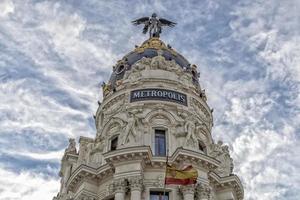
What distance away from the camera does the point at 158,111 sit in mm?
43469

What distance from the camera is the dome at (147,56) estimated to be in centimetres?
5075

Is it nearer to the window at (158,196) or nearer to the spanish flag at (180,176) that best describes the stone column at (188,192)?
the window at (158,196)

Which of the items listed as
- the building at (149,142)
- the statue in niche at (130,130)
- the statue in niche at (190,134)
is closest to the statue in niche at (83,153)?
the building at (149,142)

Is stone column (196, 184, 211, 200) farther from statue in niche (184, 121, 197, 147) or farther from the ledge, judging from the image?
statue in niche (184, 121, 197, 147)

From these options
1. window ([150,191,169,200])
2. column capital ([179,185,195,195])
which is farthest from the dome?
column capital ([179,185,195,195])

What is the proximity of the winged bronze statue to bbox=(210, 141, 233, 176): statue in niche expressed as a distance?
17928 mm

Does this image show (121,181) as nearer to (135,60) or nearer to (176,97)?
(176,97)

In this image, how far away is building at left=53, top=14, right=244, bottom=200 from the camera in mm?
38500

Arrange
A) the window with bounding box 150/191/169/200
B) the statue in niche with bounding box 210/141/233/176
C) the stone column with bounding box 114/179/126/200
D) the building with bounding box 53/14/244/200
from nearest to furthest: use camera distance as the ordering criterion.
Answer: the stone column with bounding box 114/179/126/200 < the window with bounding box 150/191/169/200 < the building with bounding box 53/14/244/200 < the statue in niche with bounding box 210/141/233/176

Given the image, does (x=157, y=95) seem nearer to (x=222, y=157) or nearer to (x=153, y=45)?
(x=222, y=157)

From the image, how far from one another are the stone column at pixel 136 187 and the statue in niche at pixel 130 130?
4483 millimetres

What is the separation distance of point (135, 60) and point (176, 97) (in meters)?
8.08

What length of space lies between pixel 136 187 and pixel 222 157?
1235cm

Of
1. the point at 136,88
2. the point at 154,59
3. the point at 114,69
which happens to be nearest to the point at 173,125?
the point at 136,88
